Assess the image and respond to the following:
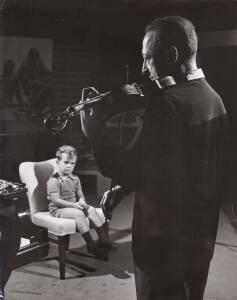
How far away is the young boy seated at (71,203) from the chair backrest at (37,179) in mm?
54

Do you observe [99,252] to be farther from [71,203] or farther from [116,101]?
[116,101]

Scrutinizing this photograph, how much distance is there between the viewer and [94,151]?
2900 mm

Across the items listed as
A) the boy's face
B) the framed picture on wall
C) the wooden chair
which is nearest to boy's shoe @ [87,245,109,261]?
the wooden chair

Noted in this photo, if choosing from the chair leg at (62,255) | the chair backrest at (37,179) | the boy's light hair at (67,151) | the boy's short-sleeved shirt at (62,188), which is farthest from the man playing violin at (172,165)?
the chair leg at (62,255)

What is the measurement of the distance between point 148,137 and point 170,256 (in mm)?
829

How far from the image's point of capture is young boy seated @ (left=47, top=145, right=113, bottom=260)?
3344mm

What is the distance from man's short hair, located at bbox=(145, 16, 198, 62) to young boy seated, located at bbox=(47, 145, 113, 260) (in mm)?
1154

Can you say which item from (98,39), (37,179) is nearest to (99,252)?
(37,179)

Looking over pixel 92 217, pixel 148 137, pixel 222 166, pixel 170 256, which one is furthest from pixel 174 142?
pixel 92 217

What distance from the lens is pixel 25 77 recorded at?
324 cm

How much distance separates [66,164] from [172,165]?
2.89 feet

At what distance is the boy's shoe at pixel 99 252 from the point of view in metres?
3.65

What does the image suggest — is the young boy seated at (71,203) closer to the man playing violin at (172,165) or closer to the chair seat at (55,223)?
the chair seat at (55,223)

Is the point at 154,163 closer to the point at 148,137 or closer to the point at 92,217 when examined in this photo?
the point at 148,137
